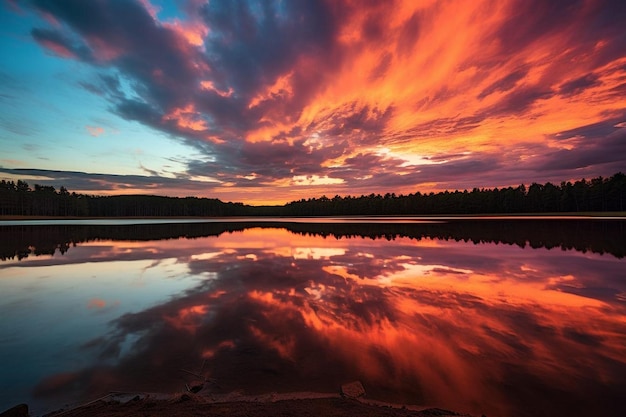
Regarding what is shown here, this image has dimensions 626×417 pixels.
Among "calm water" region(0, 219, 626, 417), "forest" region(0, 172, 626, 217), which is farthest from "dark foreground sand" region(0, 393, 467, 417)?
"forest" region(0, 172, 626, 217)

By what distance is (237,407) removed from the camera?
4.59m

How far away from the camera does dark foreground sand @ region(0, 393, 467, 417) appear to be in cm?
439

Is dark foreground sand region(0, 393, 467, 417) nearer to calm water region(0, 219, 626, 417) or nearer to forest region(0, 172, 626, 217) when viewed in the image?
calm water region(0, 219, 626, 417)

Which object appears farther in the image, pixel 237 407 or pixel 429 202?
pixel 429 202

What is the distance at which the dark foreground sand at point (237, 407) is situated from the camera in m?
4.39

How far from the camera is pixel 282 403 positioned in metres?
4.76

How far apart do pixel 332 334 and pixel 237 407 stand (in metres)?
3.78

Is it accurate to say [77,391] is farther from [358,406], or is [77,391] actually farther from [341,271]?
[341,271]

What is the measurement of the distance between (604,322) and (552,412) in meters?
6.05

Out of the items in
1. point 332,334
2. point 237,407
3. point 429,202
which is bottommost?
point 332,334

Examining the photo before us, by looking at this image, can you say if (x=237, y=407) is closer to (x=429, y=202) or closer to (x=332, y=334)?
(x=332, y=334)

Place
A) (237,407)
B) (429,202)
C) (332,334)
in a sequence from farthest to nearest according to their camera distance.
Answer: (429,202), (332,334), (237,407)

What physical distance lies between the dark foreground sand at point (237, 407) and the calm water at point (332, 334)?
354 millimetres

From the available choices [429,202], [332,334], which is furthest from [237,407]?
[429,202]
